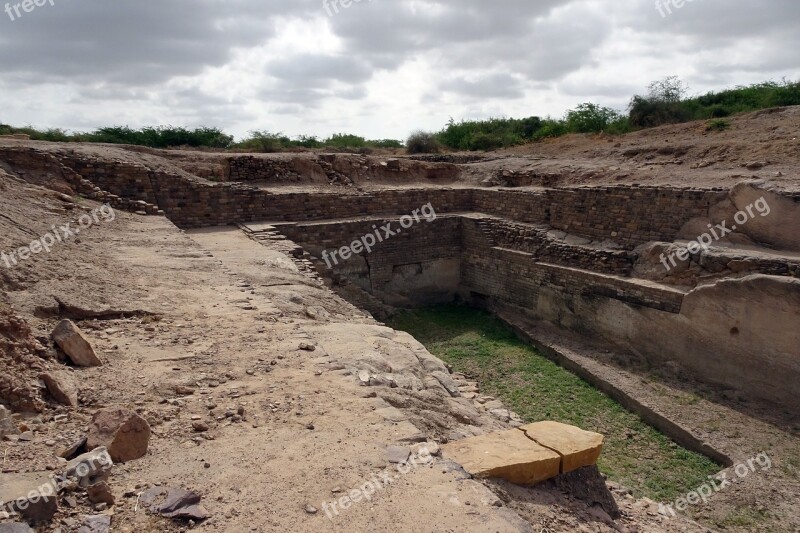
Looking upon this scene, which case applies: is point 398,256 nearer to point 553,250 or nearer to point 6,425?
point 553,250

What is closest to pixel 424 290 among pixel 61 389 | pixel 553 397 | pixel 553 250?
pixel 553 250

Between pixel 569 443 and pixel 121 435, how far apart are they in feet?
8.04

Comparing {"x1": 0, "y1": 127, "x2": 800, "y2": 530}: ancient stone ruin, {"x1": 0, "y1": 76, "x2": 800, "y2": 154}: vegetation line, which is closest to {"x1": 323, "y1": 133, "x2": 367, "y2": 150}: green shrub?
{"x1": 0, "y1": 76, "x2": 800, "y2": 154}: vegetation line

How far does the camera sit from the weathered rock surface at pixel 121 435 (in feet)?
8.69

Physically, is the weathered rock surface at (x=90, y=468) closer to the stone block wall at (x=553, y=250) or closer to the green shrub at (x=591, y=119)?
the stone block wall at (x=553, y=250)

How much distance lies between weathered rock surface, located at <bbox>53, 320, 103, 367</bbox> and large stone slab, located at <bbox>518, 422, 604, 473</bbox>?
2.81 meters

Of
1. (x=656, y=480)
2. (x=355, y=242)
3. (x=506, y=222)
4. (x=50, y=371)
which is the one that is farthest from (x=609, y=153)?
(x=50, y=371)

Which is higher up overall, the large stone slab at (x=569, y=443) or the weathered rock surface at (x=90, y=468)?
the weathered rock surface at (x=90, y=468)

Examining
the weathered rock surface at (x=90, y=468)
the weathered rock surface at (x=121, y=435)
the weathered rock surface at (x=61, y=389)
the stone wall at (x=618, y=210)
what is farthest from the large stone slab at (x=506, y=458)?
the stone wall at (x=618, y=210)

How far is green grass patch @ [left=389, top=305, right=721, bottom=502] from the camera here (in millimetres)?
5816

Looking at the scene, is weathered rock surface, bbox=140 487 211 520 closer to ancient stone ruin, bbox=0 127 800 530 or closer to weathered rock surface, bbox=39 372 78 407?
ancient stone ruin, bbox=0 127 800 530

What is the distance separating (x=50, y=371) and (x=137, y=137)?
15.6 metres

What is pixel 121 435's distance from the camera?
2.68 meters

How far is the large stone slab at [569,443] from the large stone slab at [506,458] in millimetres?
58
